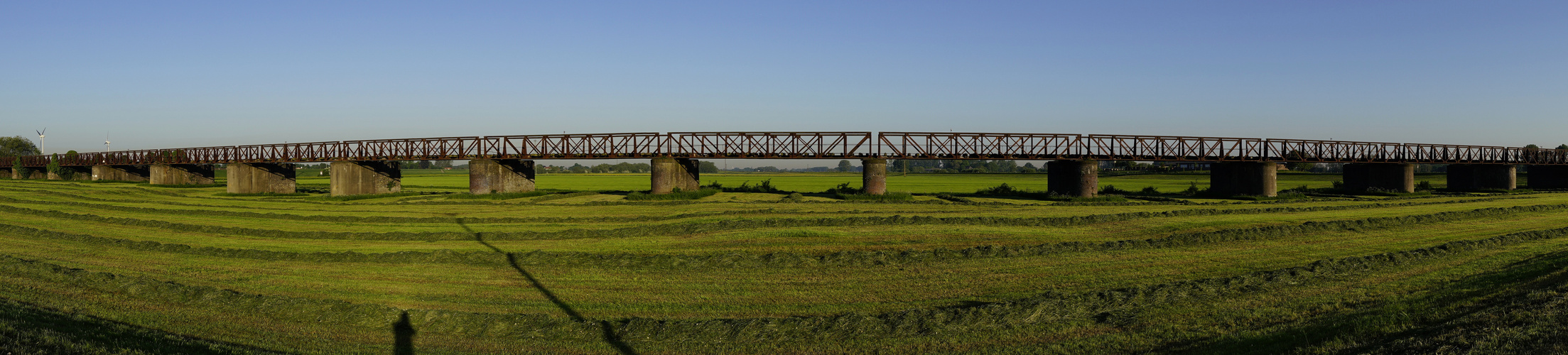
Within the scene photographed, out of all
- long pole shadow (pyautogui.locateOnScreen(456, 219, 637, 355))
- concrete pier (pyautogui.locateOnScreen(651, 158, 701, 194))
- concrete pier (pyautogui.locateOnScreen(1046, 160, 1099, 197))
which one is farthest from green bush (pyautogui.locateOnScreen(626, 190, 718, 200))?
long pole shadow (pyautogui.locateOnScreen(456, 219, 637, 355))

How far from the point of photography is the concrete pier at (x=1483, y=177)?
51.8 m

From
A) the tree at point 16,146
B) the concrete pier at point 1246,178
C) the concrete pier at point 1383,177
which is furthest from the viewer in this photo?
the tree at point 16,146

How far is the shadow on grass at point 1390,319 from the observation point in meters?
8.05

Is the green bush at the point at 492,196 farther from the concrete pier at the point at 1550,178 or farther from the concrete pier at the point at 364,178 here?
the concrete pier at the point at 1550,178

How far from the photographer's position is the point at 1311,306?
10289mm

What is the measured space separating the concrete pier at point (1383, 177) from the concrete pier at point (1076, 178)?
20519mm

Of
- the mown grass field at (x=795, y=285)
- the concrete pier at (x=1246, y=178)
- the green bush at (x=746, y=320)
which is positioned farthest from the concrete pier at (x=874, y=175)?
the green bush at (x=746, y=320)

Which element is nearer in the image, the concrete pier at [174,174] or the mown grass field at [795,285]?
the mown grass field at [795,285]

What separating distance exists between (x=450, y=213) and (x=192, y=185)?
1954 inches

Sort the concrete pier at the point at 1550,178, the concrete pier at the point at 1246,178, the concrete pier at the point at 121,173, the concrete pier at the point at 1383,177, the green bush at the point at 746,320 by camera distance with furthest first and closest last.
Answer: the concrete pier at the point at 121,173 < the concrete pier at the point at 1550,178 < the concrete pier at the point at 1383,177 < the concrete pier at the point at 1246,178 < the green bush at the point at 746,320

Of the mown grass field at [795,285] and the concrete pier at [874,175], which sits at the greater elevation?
the concrete pier at [874,175]

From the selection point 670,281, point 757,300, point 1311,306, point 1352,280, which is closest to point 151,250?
point 670,281

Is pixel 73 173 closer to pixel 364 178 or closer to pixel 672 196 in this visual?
pixel 364 178

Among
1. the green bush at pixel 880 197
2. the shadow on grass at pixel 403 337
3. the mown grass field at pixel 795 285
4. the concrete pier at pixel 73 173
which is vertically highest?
the concrete pier at pixel 73 173
